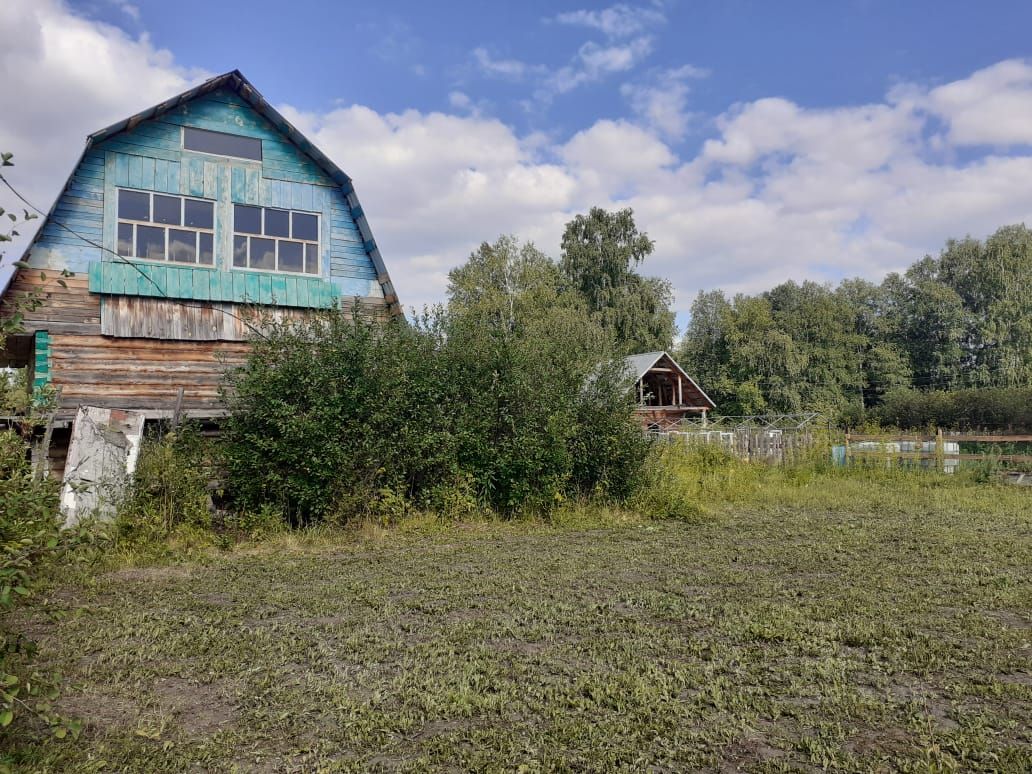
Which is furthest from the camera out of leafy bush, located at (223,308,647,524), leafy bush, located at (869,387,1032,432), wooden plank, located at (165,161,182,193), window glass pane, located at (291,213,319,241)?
leafy bush, located at (869,387,1032,432)

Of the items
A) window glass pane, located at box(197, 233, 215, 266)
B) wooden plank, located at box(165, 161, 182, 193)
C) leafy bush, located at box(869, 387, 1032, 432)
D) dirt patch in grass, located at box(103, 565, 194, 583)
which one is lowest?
dirt patch in grass, located at box(103, 565, 194, 583)

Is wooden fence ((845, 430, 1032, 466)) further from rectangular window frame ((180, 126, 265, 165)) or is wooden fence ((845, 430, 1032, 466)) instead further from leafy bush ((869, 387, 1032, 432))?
leafy bush ((869, 387, 1032, 432))

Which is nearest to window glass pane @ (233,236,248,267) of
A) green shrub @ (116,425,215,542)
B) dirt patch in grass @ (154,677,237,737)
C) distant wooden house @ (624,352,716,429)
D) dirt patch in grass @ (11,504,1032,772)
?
green shrub @ (116,425,215,542)

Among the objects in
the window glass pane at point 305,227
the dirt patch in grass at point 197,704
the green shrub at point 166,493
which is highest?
the window glass pane at point 305,227

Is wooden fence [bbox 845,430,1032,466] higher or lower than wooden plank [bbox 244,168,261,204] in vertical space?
lower

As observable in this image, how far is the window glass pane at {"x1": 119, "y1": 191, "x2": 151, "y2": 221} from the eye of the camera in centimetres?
1245

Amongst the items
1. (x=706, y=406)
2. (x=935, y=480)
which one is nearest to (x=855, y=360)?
(x=706, y=406)

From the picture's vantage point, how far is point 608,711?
3.94m

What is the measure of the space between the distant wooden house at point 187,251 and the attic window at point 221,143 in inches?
0.8

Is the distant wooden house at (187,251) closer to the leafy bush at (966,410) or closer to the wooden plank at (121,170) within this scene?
the wooden plank at (121,170)

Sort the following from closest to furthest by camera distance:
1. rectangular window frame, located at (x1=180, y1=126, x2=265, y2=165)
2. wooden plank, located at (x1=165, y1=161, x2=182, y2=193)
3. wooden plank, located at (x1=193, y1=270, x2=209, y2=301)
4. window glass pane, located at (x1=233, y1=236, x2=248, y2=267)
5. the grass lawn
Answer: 1. the grass lawn
2. wooden plank, located at (x1=193, y1=270, x2=209, y2=301)
3. wooden plank, located at (x1=165, y1=161, x2=182, y2=193)
4. rectangular window frame, located at (x1=180, y1=126, x2=265, y2=165)
5. window glass pane, located at (x1=233, y1=236, x2=248, y2=267)

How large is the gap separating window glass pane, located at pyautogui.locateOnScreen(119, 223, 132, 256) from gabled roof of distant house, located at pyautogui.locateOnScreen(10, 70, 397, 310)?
1011 millimetres

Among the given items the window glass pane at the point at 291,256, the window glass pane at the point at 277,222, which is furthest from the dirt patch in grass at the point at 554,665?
the window glass pane at the point at 277,222

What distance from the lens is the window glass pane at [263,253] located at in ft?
43.9
